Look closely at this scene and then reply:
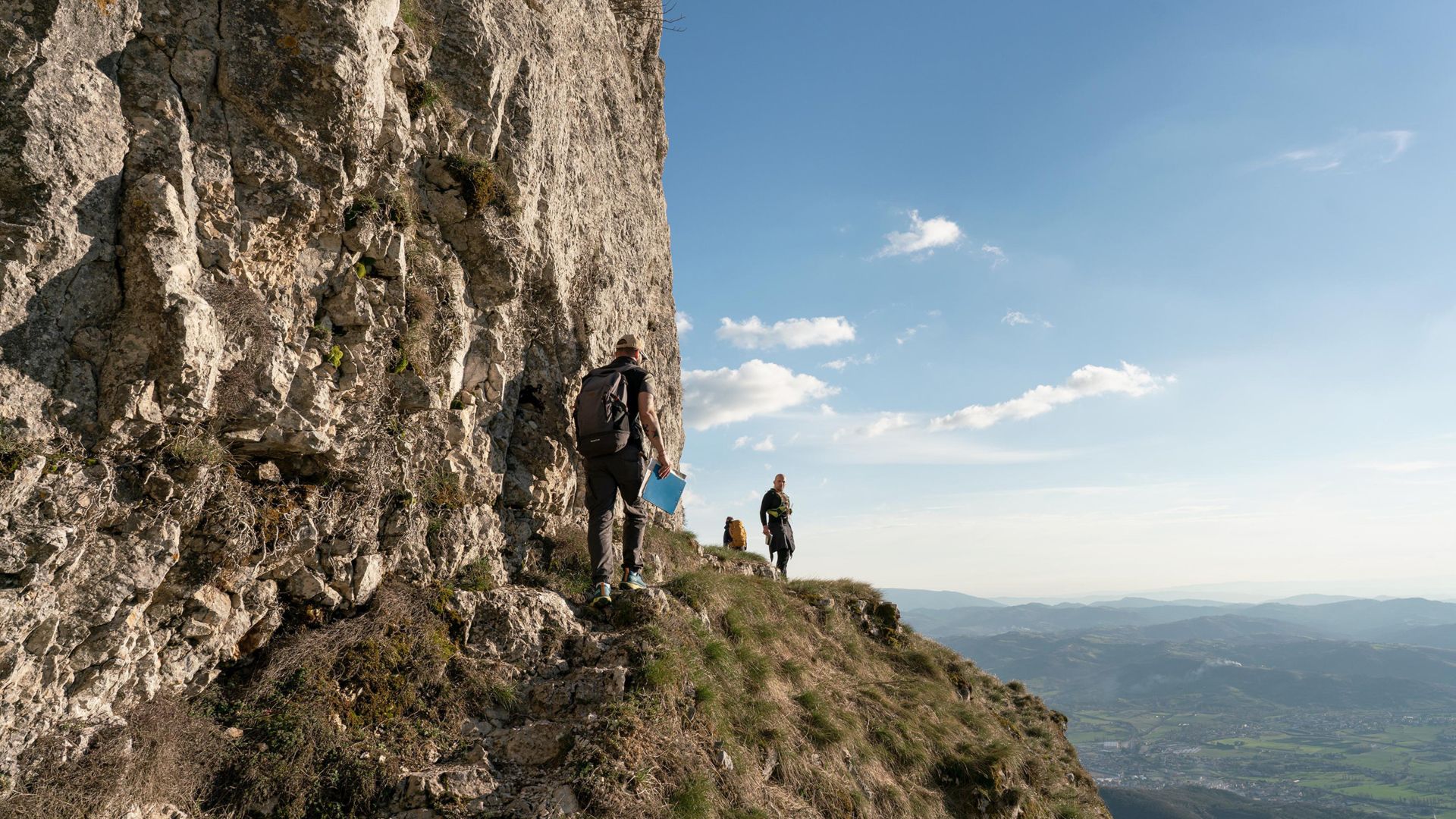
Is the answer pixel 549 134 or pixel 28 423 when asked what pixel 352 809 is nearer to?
pixel 28 423

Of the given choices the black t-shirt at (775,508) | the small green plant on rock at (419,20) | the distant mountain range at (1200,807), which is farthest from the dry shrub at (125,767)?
the distant mountain range at (1200,807)

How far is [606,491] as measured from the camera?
8.63 m

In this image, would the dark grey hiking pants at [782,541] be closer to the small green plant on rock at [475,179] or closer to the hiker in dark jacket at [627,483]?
the hiker in dark jacket at [627,483]

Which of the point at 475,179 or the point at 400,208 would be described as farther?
the point at 475,179

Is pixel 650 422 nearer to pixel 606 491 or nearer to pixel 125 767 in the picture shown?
pixel 606 491

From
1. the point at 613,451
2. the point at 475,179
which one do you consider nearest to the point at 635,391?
the point at 613,451

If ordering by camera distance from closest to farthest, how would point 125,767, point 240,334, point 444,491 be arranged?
point 125,767, point 240,334, point 444,491

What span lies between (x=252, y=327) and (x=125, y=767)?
3294mm

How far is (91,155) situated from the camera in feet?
16.9

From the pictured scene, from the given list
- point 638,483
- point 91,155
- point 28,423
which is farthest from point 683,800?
point 91,155

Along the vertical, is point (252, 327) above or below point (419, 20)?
below

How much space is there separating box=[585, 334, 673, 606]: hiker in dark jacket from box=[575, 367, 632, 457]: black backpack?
5.3 inches

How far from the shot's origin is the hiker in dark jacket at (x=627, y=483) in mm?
8539

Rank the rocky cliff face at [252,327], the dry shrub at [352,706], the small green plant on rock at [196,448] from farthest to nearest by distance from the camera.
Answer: the small green plant on rock at [196,448] → the dry shrub at [352,706] → the rocky cliff face at [252,327]
